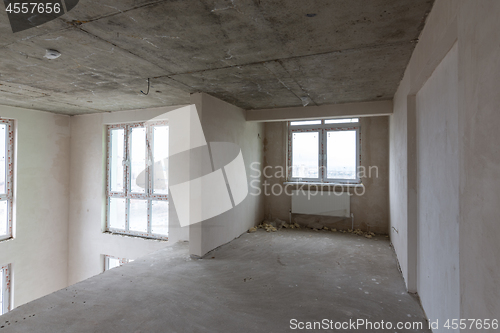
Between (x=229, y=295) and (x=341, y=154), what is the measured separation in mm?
4473

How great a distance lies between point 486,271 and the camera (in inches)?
43.1

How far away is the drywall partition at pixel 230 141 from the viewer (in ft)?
14.7

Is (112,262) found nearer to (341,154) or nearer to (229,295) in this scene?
(229,295)

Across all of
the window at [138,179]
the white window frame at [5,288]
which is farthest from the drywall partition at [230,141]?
the white window frame at [5,288]

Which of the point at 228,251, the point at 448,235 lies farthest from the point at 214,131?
the point at 448,235

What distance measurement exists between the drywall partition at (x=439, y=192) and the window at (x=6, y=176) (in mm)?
7584

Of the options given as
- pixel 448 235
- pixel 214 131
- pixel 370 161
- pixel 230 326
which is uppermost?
pixel 214 131

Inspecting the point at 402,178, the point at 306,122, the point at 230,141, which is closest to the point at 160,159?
the point at 230,141

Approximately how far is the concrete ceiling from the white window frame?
3673 mm

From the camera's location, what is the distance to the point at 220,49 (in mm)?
2783

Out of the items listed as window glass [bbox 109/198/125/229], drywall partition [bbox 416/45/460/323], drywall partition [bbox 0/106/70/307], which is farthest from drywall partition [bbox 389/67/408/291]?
drywall partition [bbox 0/106/70/307]

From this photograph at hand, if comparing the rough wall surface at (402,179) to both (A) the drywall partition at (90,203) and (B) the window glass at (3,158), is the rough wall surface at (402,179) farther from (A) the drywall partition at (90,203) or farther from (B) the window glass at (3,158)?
(B) the window glass at (3,158)

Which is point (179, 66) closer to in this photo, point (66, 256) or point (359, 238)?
point (359, 238)

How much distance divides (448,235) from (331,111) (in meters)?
3.68
